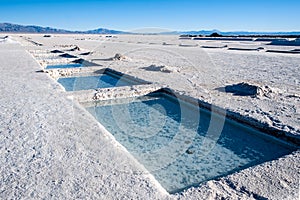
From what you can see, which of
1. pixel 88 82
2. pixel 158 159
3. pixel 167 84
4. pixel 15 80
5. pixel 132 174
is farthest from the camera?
pixel 88 82

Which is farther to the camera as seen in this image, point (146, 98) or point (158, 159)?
point (146, 98)

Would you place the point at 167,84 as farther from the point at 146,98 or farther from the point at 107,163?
the point at 107,163

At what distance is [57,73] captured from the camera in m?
11.3

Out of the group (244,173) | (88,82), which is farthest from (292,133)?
(88,82)

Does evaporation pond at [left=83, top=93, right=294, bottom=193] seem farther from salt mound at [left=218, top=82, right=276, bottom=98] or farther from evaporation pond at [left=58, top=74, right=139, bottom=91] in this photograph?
evaporation pond at [left=58, top=74, right=139, bottom=91]

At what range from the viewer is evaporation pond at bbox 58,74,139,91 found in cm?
948

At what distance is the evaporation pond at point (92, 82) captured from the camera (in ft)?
31.1

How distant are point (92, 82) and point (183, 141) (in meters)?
6.07

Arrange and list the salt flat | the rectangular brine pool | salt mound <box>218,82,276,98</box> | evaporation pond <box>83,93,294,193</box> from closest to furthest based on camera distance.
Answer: the salt flat < evaporation pond <box>83,93,294,193</box> < salt mound <box>218,82,276,98</box> < the rectangular brine pool

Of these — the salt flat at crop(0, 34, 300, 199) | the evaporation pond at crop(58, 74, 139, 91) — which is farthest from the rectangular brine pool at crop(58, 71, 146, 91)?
the salt flat at crop(0, 34, 300, 199)

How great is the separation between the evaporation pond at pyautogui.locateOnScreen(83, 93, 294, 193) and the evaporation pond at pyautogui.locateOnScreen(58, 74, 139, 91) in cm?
242

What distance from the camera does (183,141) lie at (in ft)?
16.2

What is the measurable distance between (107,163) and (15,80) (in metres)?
6.76

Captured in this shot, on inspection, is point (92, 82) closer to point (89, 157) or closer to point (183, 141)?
Answer: point (183, 141)
